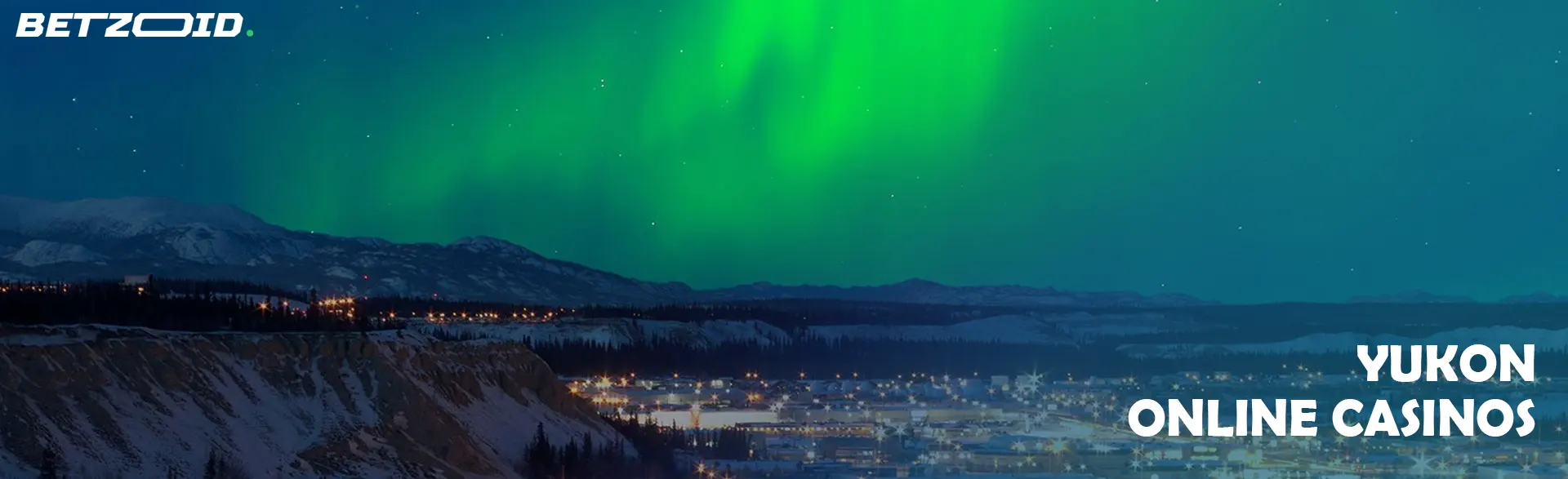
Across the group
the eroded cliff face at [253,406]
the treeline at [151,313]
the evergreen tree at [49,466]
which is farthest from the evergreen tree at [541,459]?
the evergreen tree at [49,466]

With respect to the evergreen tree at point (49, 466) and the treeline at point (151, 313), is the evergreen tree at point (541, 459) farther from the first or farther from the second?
the evergreen tree at point (49, 466)

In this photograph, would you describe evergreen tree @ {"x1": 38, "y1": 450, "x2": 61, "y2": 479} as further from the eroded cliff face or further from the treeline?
the treeline

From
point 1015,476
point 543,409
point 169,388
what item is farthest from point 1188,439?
point 169,388

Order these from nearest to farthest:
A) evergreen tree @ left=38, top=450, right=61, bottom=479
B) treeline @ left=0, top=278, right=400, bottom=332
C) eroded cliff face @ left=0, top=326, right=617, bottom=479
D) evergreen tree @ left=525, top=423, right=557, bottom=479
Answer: evergreen tree @ left=38, top=450, right=61, bottom=479, eroded cliff face @ left=0, top=326, right=617, bottom=479, treeline @ left=0, top=278, right=400, bottom=332, evergreen tree @ left=525, top=423, right=557, bottom=479

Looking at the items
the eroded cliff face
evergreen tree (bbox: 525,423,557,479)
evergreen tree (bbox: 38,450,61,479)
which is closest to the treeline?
the eroded cliff face

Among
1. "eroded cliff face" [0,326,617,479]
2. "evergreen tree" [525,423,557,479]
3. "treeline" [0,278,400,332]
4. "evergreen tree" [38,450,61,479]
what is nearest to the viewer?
"evergreen tree" [38,450,61,479]
